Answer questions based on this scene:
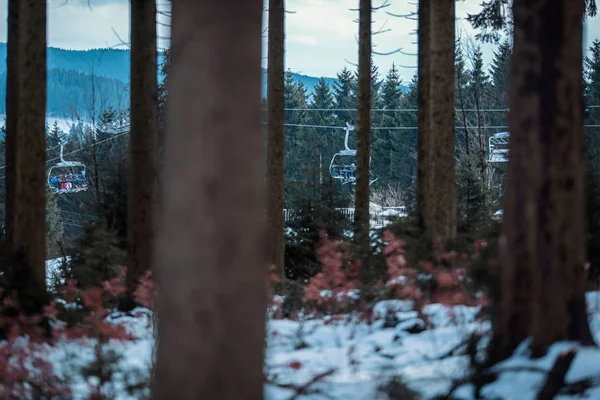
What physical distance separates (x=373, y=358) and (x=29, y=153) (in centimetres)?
530

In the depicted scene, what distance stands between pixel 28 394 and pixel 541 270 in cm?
366

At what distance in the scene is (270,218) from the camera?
42.7 feet

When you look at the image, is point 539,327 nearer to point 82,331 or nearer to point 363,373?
point 363,373

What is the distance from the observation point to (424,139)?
40.5ft

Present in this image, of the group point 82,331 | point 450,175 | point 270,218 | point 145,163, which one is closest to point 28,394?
point 82,331

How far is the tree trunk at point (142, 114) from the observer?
368 inches

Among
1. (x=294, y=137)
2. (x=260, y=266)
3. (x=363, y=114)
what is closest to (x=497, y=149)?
(x=363, y=114)

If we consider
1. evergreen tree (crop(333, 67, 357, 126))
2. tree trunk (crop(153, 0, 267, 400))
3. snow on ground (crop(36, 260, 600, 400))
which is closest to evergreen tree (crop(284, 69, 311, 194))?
evergreen tree (crop(333, 67, 357, 126))

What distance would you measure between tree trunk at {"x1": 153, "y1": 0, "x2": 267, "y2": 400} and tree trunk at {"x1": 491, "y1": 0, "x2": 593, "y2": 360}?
2.07 m

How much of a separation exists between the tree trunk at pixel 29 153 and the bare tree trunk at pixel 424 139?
5.43 metres

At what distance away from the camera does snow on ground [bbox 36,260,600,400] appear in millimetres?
4285

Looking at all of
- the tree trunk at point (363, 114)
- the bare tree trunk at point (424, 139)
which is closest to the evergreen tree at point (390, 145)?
the tree trunk at point (363, 114)

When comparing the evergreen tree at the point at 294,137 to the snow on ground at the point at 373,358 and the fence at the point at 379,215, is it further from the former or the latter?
the snow on ground at the point at 373,358

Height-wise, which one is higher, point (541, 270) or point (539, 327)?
point (541, 270)
